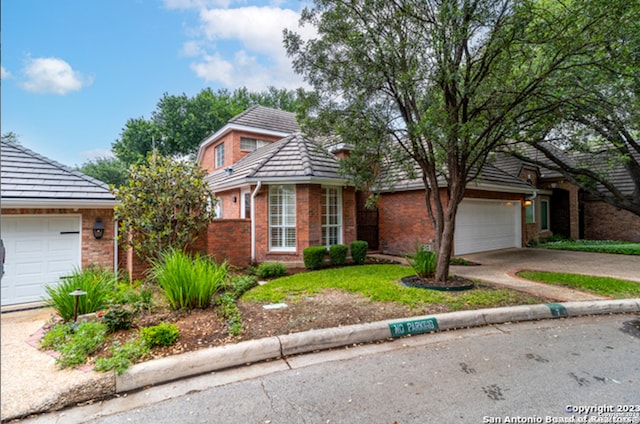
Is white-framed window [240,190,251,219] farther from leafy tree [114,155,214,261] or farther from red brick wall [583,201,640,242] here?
red brick wall [583,201,640,242]

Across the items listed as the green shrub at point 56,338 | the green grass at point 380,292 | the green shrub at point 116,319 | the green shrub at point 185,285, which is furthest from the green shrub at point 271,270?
the green shrub at point 56,338

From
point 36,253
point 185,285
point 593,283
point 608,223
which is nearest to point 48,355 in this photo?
point 185,285

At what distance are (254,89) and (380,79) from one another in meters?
35.7

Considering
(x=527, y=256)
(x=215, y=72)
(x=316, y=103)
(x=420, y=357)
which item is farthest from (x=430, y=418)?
(x=215, y=72)

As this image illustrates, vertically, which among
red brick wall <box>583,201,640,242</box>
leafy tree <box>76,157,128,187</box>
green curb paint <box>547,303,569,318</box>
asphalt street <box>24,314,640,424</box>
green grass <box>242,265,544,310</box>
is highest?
leafy tree <box>76,157,128,187</box>

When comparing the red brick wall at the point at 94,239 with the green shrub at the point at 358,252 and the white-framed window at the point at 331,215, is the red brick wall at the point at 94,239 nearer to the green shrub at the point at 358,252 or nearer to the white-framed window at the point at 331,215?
the white-framed window at the point at 331,215

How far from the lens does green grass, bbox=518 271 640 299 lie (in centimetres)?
683

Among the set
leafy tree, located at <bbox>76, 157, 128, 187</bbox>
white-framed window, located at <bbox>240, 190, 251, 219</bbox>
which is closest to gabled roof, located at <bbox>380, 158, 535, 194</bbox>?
white-framed window, located at <bbox>240, 190, 251, 219</bbox>

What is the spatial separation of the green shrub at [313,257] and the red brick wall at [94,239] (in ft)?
17.2

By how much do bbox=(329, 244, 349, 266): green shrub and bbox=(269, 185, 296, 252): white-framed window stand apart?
129cm

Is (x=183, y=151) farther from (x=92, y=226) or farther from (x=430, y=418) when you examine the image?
(x=430, y=418)

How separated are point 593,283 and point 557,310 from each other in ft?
9.82

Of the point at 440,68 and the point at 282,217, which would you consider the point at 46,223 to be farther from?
the point at 440,68

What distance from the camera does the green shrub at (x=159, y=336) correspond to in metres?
3.97
